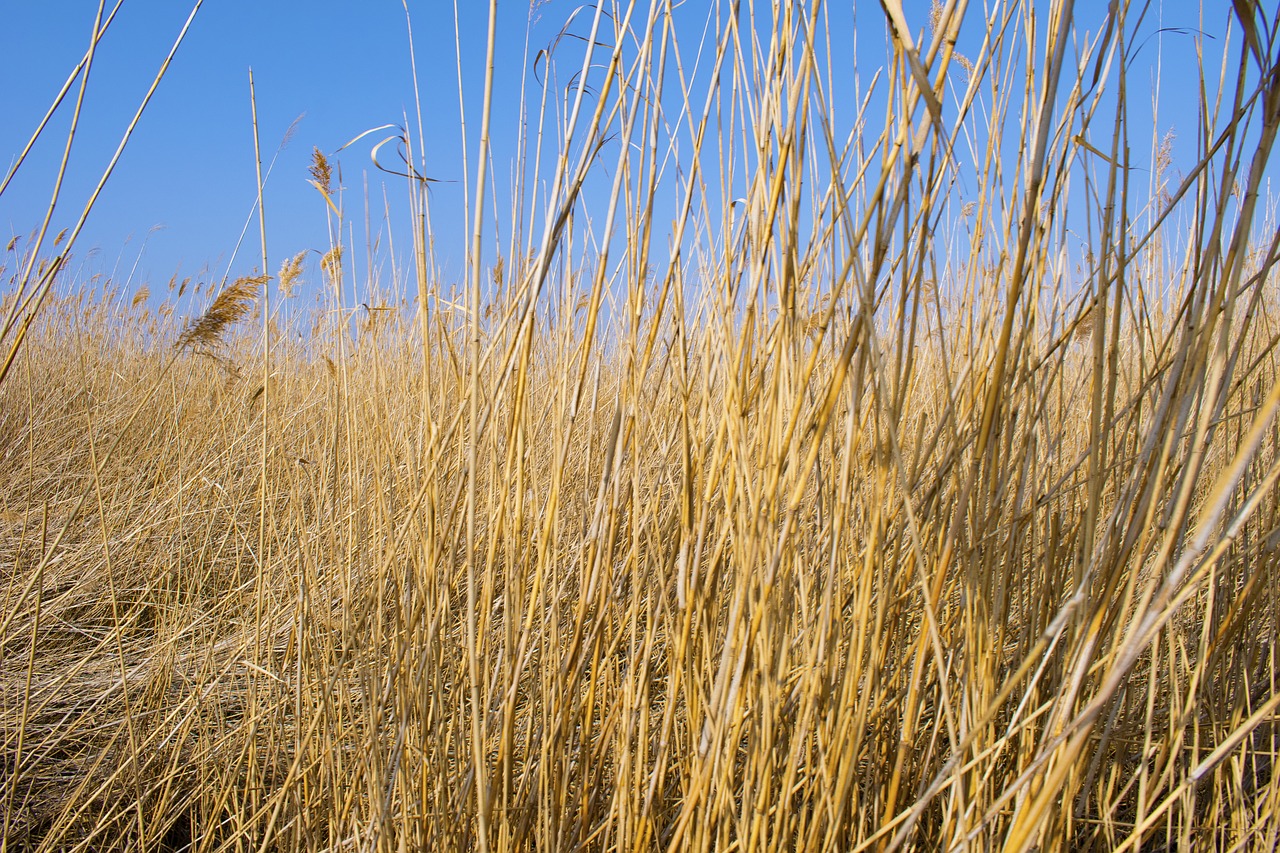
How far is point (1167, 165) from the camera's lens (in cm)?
107

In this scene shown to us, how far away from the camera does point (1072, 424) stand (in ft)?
6.77

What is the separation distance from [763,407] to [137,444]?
296 cm

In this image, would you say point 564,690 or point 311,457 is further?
point 311,457

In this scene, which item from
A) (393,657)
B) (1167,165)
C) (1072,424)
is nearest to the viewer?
(393,657)

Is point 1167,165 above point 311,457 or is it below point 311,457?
above

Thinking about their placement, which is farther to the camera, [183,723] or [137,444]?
[137,444]

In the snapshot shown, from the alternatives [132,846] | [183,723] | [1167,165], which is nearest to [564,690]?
[183,723]

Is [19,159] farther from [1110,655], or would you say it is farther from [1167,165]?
[1167,165]

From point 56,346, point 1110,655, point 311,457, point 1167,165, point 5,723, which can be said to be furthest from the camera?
point 56,346

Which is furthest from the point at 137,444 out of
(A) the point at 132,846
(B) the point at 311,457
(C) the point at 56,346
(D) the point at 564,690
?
(D) the point at 564,690

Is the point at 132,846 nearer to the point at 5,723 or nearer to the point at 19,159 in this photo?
the point at 5,723

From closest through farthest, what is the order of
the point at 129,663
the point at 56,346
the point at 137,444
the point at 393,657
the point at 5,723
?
the point at 393,657 < the point at 5,723 < the point at 129,663 < the point at 137,444 < the point at 56,346

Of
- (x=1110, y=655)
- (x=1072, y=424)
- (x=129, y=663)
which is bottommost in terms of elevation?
(x=129, y=663)

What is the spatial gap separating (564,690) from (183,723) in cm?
71
